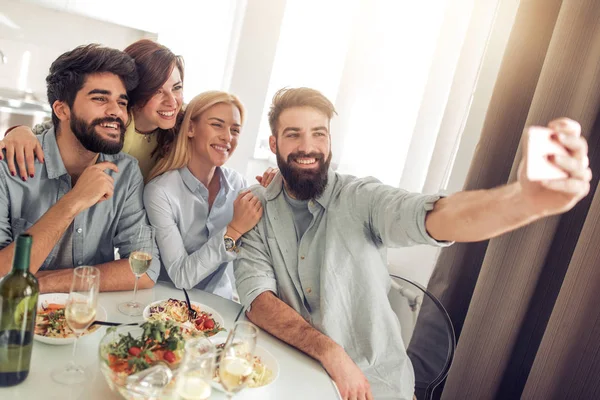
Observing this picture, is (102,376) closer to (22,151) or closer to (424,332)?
(22,151)

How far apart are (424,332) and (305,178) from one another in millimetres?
698

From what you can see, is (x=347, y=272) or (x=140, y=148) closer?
(x=347, y=272)

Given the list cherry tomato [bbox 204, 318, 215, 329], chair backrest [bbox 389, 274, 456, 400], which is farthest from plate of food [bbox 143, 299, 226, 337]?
chair backrest [bbox 389, 274, 456, 400]

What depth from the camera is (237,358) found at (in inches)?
34.4

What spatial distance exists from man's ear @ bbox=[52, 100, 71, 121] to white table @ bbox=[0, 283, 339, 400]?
67cm

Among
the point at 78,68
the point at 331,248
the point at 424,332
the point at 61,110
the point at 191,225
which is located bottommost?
the point at 424,332

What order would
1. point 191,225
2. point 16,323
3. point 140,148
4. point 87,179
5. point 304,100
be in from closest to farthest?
point 16,323 < point 87,179 < point 304,100 < point 191,225 < point 140,148

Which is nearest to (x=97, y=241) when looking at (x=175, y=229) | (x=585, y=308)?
(x=175, y=229)

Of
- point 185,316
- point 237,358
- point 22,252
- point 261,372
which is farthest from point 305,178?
point 22,252

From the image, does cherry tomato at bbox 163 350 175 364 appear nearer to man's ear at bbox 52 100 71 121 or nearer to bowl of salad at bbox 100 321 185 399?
bowl of salad at bbox 100 321 185 399

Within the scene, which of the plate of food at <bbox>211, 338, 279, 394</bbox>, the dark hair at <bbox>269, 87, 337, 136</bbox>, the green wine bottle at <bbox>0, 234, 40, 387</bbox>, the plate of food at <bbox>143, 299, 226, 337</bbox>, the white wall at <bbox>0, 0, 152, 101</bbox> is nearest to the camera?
the green wine bottle at <bbox>0, 234, 40, 387</bbox>

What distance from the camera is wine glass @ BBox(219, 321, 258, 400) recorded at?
0.86m

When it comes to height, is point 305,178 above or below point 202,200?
above

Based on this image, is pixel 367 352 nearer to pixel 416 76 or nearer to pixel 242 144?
pixel 416 76
